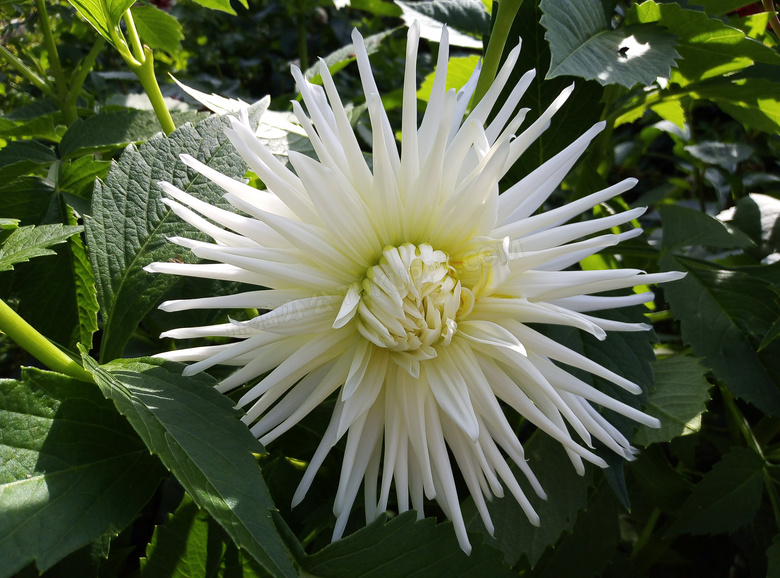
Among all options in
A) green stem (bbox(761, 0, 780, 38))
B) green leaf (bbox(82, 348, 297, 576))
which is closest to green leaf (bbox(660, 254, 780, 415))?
green stem (bbox(761, 0, 780, 38))

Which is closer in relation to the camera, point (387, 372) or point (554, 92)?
point (387, 372)

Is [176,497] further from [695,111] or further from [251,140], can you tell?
[695,111]

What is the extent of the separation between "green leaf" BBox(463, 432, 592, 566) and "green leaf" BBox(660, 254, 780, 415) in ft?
0.84

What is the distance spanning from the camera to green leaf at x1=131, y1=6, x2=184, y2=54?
120cm

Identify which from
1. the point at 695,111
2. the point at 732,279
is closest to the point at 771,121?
the point at 732,279

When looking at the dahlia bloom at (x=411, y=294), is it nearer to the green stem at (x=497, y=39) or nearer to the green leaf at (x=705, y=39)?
the green stem at (x=497, y=39)

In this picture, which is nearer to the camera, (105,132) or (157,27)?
(105,132)

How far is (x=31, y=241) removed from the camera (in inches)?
26.6

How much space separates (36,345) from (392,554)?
42 centimetres

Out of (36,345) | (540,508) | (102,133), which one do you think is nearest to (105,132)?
(102,133)

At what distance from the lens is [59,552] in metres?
0.54

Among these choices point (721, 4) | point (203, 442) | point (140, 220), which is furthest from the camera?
point (721, 4)

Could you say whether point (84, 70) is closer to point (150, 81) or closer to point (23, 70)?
point (23, 70)

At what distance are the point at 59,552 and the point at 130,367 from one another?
0.18 meters
